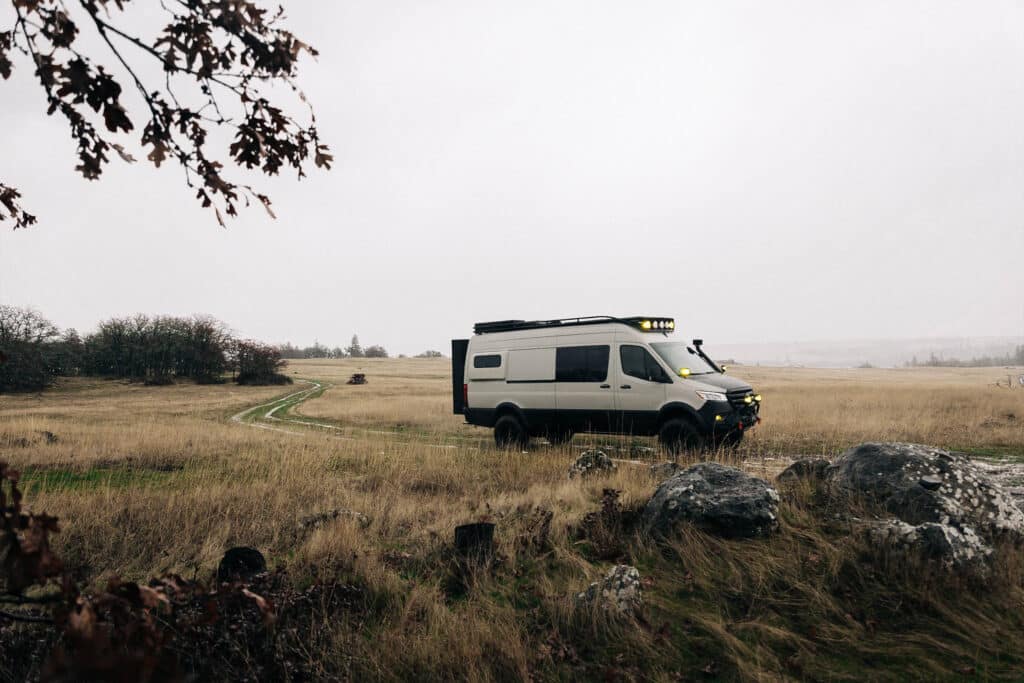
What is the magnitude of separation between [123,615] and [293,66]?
2.35 meters

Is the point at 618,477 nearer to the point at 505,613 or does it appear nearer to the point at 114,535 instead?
the point at 505,613

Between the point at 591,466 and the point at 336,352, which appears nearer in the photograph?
the point at 591,466

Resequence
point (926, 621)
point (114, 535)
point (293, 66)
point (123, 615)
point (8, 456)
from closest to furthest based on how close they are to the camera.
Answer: point (123, 615)
point (293, 66)
point (926, 621)
point (114, 535)
point (8, 456)

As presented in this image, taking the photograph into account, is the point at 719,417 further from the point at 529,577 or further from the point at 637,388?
the point at 529,577

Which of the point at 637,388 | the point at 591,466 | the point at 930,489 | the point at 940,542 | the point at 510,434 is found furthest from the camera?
the point at 510,434

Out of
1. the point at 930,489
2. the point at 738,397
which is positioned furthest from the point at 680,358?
the point at 930,489

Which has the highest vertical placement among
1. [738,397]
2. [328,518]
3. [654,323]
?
[654,323]

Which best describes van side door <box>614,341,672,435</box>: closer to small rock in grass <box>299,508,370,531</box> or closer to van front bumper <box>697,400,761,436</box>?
van front bumper <box>697,400,761,436</box>

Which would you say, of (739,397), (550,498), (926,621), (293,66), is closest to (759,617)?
(926,621)

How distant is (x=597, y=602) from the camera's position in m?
4.34

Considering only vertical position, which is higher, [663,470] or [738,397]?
[738,397]

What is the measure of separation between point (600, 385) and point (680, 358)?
1785 mm

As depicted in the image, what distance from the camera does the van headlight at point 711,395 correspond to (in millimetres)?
11078

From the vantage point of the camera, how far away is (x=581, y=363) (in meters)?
13.0
